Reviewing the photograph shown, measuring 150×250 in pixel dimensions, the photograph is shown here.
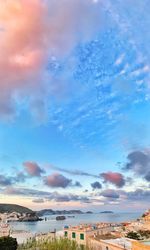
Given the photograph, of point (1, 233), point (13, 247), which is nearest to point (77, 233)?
point (13, 247)

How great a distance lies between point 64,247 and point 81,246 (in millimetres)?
3327

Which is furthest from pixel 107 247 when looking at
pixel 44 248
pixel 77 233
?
pixel 77 233

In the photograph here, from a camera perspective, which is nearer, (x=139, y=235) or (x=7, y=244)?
(x=7, y=244)

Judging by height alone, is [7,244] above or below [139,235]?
below

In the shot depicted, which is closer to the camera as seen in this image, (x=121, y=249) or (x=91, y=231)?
(x=121, y=249)

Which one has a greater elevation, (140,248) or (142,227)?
(142,227)

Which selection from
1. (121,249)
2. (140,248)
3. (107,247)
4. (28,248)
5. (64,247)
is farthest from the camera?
(28,248)

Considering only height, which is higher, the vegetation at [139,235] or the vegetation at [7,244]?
the vegetation at [139,235]

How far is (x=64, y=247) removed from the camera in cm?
4019

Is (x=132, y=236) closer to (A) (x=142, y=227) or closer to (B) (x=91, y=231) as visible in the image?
(B) (x=91, y=231)

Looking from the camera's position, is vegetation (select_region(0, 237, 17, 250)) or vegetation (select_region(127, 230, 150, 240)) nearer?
vegetation (select_region(0, 237, 17, 250))

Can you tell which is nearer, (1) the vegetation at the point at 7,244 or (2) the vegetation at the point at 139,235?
(1) the vegetation at the point at 7,244

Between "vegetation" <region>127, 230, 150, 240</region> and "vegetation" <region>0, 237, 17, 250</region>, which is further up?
"vegetation" <region>127, 230, 150, 240</region>

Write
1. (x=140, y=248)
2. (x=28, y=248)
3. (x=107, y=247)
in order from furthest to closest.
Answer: (x=28, y=248) → (x=107, y=247) → (x=140, y=248)
